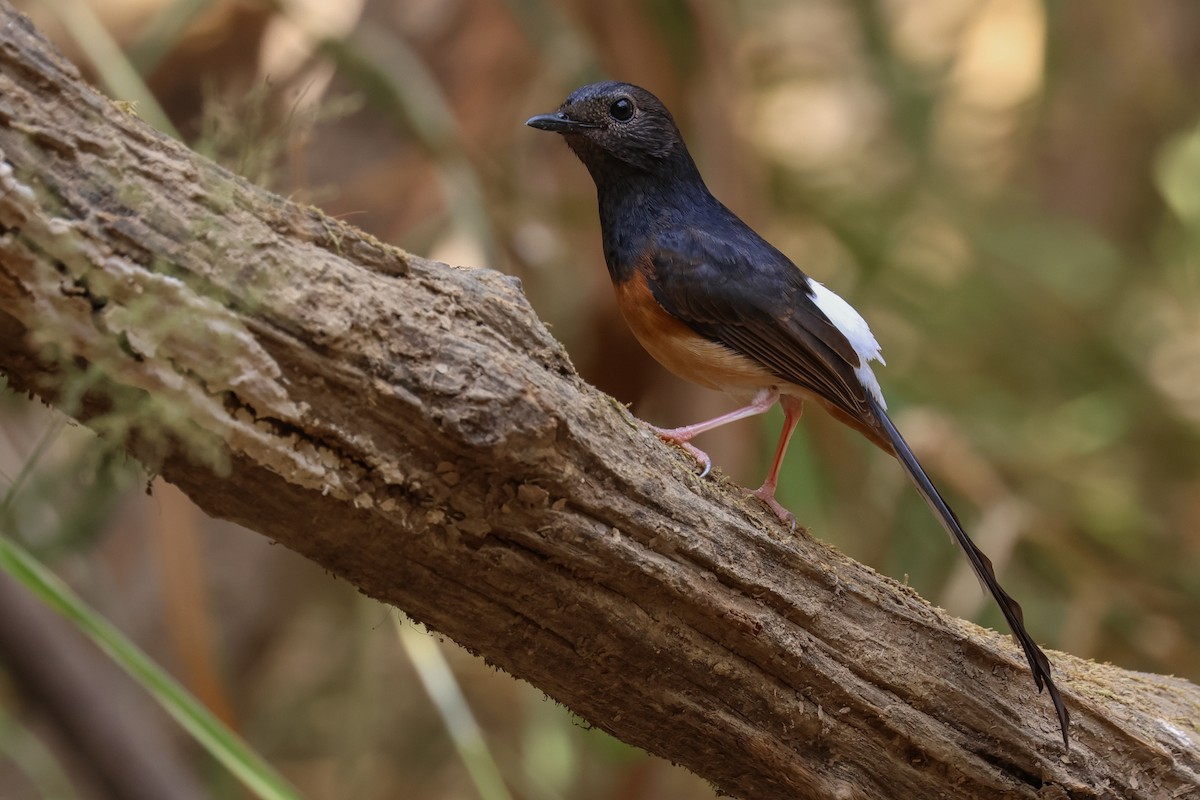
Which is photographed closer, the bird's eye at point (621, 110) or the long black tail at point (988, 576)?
the long black tail at point (988, 576)

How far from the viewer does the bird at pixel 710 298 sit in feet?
8.59

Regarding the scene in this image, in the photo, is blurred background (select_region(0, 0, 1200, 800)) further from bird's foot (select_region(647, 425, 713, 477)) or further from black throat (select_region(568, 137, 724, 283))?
bird's foot (select_region(647, 425, 713, 477))

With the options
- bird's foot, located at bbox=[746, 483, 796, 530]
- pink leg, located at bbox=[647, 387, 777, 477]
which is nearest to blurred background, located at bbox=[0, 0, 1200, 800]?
pink leg, located at bbox=[647, 387, 777, 477]

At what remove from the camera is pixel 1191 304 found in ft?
17.6

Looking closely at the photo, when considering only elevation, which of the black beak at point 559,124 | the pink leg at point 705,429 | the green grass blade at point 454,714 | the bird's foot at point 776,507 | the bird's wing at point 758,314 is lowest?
the green grass blade at point 454,714

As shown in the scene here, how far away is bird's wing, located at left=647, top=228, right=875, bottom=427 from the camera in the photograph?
8.59 feet

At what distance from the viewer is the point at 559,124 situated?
2.98 m

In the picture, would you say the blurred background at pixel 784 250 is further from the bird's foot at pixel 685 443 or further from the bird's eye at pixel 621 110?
the bird's foot at pixel 685 443

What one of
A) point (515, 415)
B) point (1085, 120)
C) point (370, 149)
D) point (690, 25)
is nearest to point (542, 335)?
point (515, 415)

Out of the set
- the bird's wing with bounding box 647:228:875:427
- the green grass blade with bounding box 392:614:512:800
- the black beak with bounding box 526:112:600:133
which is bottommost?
the green grass blade with bounding box 392:614:512:800

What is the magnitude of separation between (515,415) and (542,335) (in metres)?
0.24

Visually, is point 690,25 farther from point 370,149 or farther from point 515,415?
point 515,415

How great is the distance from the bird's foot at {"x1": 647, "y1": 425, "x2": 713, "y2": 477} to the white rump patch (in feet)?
1.69

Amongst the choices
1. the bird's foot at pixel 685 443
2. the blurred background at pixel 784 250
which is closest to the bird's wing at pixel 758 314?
the bird's foot at pixel 685 443
